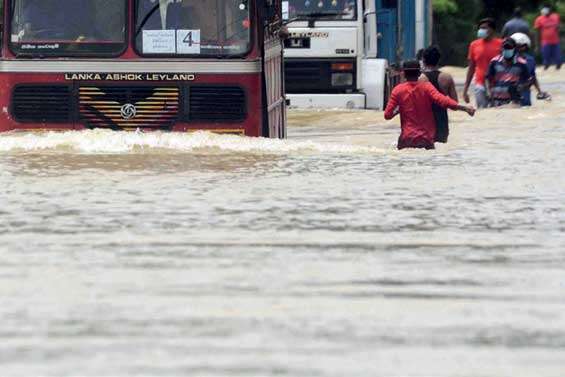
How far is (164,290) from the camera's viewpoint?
1050cm

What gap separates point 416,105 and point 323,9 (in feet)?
32.8

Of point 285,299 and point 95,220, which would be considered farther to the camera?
point 95,220

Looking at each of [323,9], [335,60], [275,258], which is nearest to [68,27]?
[275,258]

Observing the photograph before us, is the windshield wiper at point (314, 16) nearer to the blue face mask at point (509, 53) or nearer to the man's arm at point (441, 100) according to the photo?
the blue face mask at point (509, 53)

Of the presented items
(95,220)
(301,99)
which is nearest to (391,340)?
(95,220)

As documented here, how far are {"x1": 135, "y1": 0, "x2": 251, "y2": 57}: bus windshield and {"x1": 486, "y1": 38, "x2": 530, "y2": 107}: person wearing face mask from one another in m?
7.90

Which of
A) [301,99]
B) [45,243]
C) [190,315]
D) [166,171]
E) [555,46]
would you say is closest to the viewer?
[190,315]

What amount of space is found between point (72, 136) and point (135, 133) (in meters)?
0.67

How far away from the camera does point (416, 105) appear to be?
1905 cm

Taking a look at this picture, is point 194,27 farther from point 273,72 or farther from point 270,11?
point 273,72

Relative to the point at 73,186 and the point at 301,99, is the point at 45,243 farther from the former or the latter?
the point at 301,99

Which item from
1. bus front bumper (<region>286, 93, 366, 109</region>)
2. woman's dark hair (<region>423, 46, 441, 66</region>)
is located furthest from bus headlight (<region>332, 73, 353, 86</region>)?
woman's dark hair (<region>423, 46, 441, 66</region>)

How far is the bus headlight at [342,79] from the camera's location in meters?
29.4

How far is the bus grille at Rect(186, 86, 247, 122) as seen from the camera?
64.7ft
